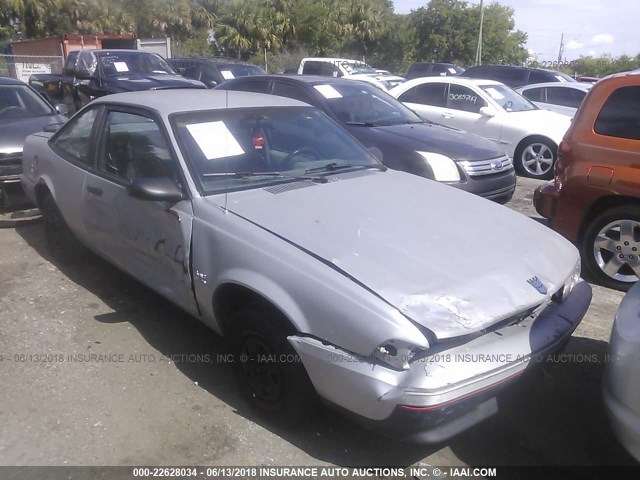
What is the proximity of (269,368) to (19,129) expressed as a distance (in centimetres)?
541

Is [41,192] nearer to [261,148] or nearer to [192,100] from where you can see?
[192,100]

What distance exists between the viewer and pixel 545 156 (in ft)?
30.9

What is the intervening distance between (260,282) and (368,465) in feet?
3.31

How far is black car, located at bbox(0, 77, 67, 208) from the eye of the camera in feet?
22.0

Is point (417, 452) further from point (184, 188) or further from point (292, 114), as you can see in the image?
point (292, 114)

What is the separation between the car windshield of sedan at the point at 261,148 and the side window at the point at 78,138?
1132mm

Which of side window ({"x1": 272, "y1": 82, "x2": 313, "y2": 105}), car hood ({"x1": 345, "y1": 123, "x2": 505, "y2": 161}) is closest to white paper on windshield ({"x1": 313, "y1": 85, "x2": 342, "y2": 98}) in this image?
side window ({"x1": 272, "y1": 82, "x2": 313, "y2": 105})

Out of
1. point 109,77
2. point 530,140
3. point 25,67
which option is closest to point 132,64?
point 109,77

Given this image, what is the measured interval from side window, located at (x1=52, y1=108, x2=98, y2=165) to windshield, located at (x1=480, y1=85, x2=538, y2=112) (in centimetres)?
698

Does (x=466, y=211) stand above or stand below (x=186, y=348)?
above

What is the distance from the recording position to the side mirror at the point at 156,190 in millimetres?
3430

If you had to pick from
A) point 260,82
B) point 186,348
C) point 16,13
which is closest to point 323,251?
point 186,348

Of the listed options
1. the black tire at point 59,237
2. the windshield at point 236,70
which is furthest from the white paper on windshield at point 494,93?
the black tire at point 59,237

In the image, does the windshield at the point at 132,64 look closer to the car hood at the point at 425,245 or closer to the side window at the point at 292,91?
the side window at the point at 292,91
